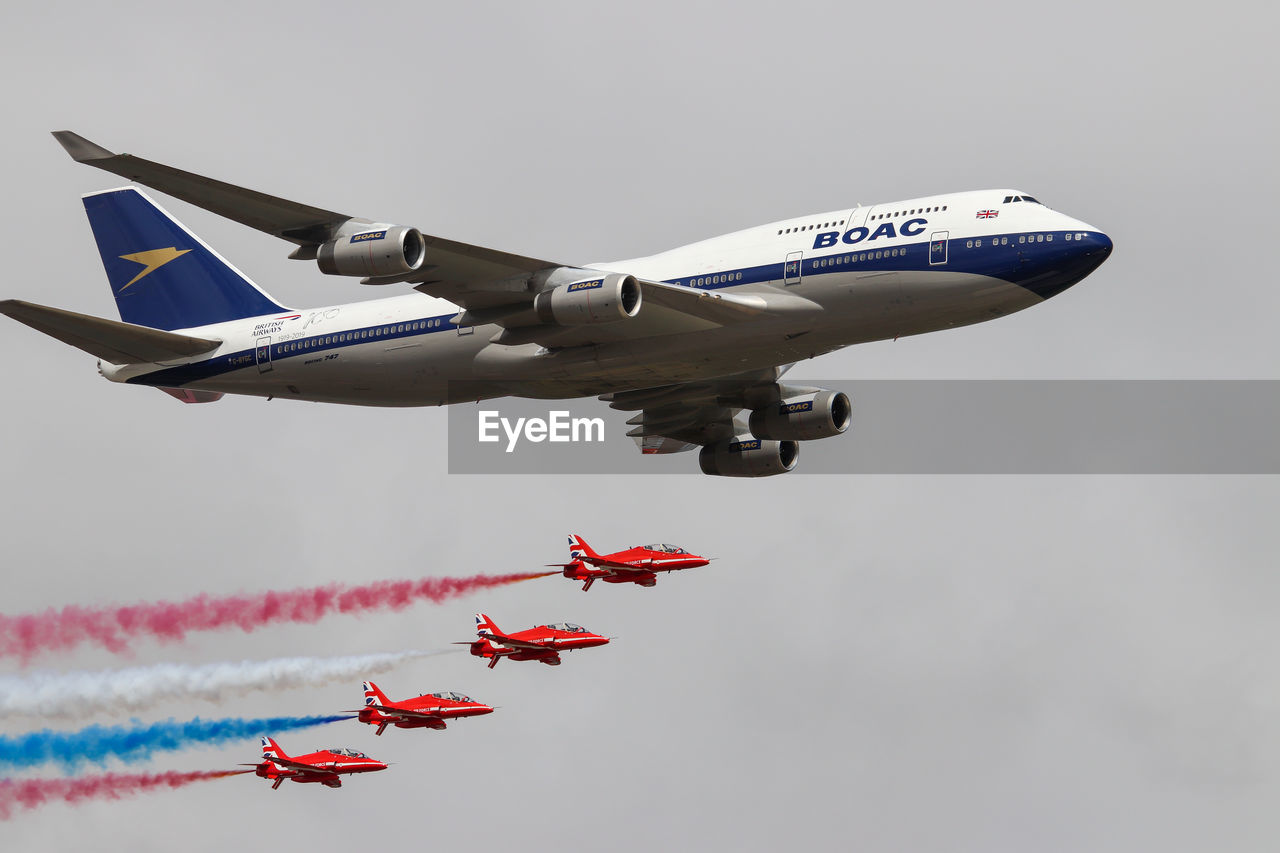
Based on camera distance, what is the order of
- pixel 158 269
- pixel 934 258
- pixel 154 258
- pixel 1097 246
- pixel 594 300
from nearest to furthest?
1. pixel 1097 246
2. pixel 934 258
3. pixel 594 300
4. pixel 158 269
5. pixel 154 258

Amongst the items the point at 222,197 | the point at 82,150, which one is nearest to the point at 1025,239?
the point at 222,197

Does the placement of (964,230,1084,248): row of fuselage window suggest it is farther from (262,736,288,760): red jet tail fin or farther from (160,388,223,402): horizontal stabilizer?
(262,736,288,760): red jet tail fin

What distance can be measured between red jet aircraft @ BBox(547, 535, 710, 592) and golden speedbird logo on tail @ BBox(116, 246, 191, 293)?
62.4 feet

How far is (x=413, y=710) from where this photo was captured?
6988 centimetres

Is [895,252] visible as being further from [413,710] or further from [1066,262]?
[413,710]

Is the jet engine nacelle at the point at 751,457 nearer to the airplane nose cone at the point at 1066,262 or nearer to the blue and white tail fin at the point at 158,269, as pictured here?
the airplane nose cone at the point at 1066,262

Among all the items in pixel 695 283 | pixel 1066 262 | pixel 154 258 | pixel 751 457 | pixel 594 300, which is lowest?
pixel 751 457

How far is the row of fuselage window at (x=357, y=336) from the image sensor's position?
187 ft

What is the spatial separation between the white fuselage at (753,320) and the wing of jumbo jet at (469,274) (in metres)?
0.22

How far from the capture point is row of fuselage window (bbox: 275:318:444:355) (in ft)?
187

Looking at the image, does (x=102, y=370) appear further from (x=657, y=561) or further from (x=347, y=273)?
(x=657, y=561)

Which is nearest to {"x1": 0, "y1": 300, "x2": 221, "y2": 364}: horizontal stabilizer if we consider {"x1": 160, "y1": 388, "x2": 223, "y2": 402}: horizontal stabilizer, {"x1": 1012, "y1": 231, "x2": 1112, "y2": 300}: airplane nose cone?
{"x1": 160, "y1": 388, "x2": 223, "y2": 402}: horizontal stabilizer

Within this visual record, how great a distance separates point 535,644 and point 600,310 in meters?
22.5

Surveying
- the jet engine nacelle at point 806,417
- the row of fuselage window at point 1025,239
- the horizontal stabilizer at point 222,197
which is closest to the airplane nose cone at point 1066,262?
the row of fuselage window at point 1025,239
